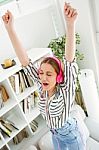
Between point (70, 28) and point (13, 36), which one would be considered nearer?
point (70, 28)

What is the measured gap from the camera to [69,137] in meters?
1.41

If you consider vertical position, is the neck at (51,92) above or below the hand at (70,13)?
below

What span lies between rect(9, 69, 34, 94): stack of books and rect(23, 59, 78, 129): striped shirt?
0.81m

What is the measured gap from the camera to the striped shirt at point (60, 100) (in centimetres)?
116

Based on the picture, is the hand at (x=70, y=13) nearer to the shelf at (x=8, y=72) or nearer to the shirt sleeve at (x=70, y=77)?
the shirt sleeve at (x=70, y=77)

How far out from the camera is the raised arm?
0.97m

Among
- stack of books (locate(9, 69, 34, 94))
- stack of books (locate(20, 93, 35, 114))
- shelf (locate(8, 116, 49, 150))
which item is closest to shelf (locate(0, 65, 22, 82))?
stack of books (locate(9, 69, 34, 94))

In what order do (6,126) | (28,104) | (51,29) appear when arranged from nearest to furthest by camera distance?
(6,126), (28,104), (51,29)

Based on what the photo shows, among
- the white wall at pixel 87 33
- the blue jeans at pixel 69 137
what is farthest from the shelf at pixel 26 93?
the white wall at pixel 87 33

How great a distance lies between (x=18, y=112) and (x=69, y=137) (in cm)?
92

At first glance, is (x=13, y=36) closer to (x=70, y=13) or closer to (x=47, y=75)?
(x=47, y=75)

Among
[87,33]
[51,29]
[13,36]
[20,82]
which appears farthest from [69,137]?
[51,29]

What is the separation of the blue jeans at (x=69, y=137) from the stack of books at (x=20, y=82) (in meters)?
0.81

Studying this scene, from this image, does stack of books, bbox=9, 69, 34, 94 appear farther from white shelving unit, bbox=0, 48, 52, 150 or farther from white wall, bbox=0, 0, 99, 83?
white wall, bbox=0, 0, 99, 83
